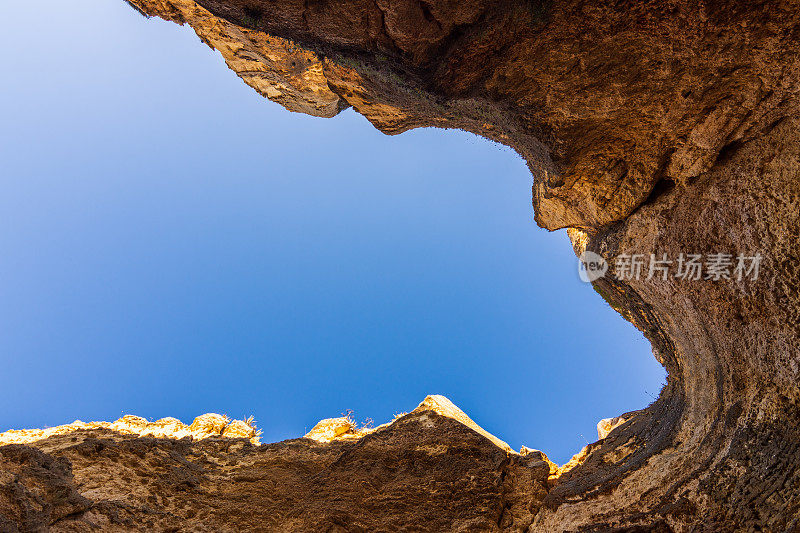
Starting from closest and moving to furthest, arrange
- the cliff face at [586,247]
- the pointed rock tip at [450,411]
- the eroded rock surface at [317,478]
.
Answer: the cliff face at [586,247], the eroded rock surface at [317,478], the pointed rock tip at [450,411]

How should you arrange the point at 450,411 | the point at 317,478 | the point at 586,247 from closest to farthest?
1. the point at 317,478
2. the point at 450,411
3. the point at 586,247

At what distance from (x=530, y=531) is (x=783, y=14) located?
7.82 m

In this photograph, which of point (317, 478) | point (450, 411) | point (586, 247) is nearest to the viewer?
point (317, 478)

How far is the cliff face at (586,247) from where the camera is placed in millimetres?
4277

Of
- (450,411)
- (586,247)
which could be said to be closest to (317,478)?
(450,411)

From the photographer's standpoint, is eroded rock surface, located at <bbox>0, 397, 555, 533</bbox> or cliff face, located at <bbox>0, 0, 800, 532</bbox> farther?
eroded rock surface, located at <bbox>0, 397, 555, 533</bbox>

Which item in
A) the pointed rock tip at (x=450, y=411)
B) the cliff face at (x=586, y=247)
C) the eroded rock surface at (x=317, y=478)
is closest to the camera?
the cliff face at (x=586, y=247)

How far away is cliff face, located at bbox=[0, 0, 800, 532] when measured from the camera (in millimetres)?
4277

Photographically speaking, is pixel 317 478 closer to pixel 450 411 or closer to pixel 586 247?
pixel 450 411

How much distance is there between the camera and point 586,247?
26.7 ft

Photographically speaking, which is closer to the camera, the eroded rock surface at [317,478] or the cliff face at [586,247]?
the cliff face at [586,247]

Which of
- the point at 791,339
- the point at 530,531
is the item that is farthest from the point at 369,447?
the point at 791,339

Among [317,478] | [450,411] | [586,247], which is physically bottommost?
[317,478]

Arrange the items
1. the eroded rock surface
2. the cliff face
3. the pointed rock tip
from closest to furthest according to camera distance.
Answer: the cliff face → the eroded rock surface → the pointed rock tip
